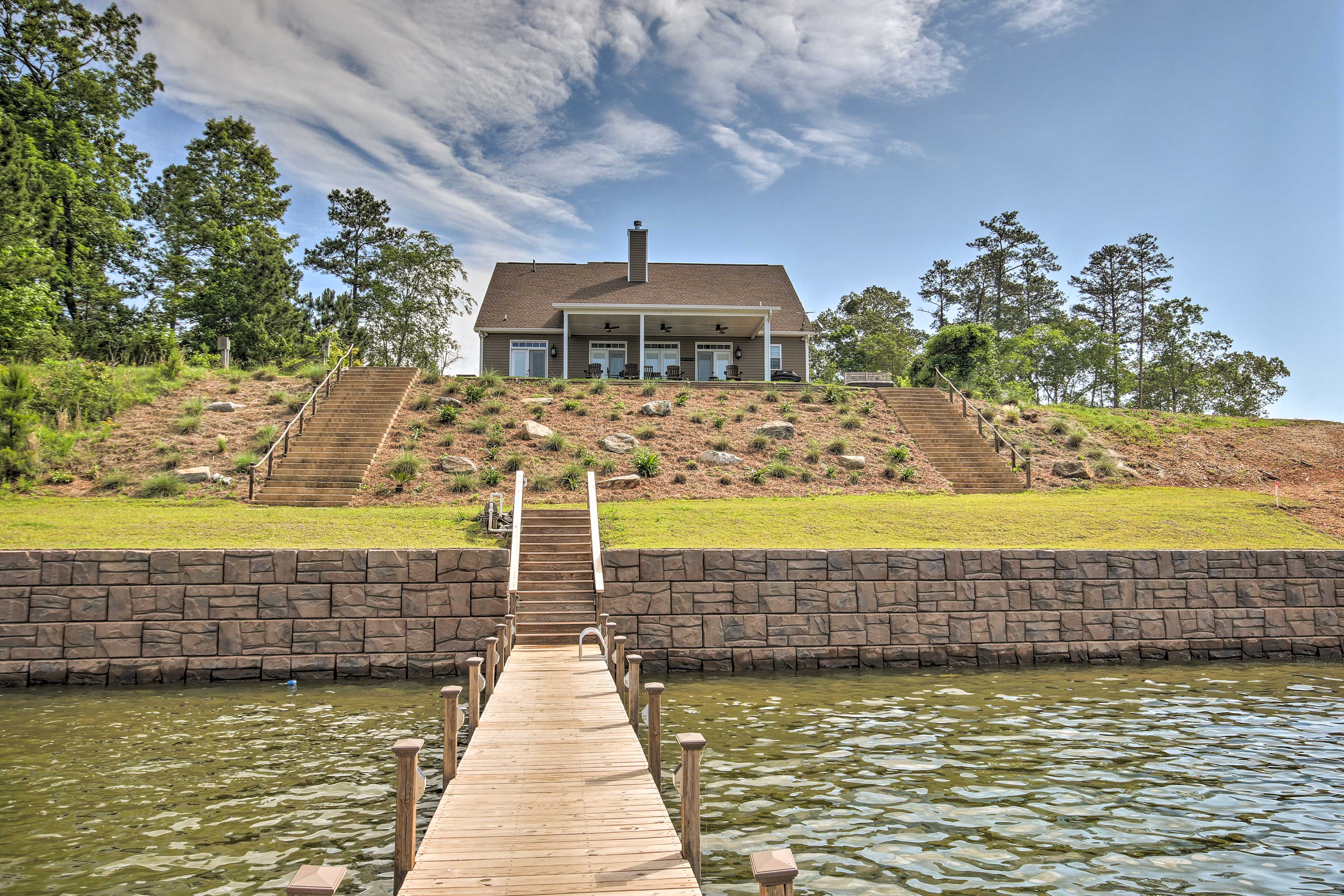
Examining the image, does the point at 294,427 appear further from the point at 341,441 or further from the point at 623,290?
the point at 623,290

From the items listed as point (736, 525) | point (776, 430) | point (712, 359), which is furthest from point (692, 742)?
point (712, 359)

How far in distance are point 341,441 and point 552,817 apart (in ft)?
57.1

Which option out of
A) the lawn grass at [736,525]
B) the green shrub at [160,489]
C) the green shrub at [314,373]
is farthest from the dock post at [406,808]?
the green shrub at [314,373]

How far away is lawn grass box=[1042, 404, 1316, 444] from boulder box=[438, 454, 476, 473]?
19.5 meters

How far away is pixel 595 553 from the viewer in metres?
11.7

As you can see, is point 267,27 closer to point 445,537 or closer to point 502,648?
point 445,537

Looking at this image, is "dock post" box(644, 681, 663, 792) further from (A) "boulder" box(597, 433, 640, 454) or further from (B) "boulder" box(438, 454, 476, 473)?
(A) "boulder" box(597, 433, 640, 454)

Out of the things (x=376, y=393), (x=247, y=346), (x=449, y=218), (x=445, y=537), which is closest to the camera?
(x=445, y=537)

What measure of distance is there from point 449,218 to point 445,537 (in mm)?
27255

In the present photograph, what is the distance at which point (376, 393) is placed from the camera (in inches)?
897

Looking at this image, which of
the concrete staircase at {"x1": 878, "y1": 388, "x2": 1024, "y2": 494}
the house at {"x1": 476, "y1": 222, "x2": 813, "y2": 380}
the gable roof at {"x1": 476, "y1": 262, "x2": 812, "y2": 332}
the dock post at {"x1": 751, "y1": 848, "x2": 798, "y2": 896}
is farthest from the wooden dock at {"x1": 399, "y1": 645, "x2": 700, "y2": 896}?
the gable roof at {"x1": 476, "y1": 262, "x2": 812, "y2": 332}

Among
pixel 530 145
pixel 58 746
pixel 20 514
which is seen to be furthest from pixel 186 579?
pixel 530 145

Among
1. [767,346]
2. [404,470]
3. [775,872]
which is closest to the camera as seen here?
[775,872]

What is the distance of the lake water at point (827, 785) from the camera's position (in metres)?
5.07
